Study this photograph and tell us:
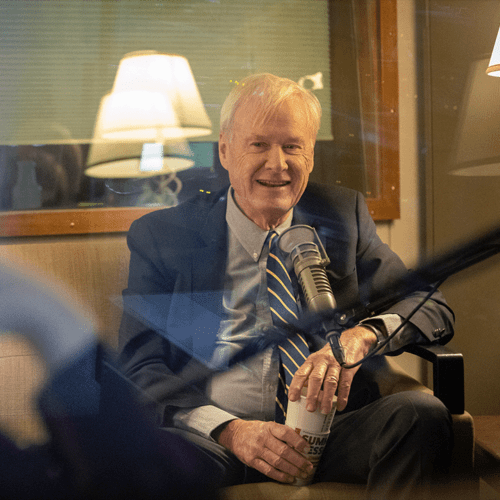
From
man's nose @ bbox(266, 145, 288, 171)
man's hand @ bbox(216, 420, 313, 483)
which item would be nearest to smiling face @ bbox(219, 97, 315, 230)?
man's nose @ bbox(266, 145, 288, 171)

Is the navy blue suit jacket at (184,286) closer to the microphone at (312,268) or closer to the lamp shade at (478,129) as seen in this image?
the microphone at (312,268)

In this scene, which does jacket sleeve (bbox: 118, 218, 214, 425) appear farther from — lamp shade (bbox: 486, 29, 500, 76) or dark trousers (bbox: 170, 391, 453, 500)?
lamp shade (bbox: 486, 29, 500, 76)

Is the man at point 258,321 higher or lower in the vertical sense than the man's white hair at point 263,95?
lower

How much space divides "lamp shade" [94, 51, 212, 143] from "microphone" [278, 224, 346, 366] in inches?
11.7

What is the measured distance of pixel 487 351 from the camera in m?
1.11

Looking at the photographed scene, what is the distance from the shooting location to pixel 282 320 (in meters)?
0.98

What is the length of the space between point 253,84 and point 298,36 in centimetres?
15

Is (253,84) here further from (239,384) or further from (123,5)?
(239,384)

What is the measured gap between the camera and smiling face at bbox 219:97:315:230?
928 mm

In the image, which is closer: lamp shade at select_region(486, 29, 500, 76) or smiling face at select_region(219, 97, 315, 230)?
smiling face at select_region(219, 97, 315, 230)

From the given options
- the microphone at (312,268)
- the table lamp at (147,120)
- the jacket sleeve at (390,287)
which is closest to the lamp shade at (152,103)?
the table lamp at (147,120)

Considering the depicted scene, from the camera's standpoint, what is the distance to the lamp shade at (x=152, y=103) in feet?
3.04

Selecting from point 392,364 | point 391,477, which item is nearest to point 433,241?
point 392,364

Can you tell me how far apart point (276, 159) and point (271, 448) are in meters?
0.62
